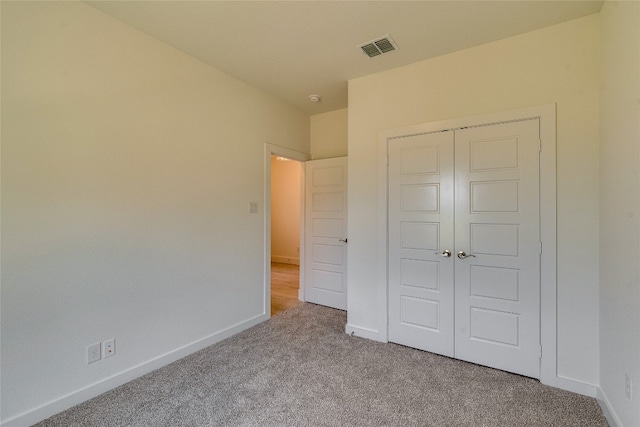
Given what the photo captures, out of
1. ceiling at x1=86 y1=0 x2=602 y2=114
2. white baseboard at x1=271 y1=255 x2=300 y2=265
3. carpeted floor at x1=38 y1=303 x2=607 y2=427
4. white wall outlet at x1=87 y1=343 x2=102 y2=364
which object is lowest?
carpeted floor at x1=38 y1=303 x2=607 y2=427

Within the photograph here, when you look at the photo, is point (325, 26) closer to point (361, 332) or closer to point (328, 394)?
point (328, 394)

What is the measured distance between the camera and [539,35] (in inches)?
85.5

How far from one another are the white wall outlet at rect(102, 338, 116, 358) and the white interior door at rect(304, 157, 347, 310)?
245 cm

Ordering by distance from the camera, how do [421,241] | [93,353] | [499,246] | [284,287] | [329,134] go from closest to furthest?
[93,353] → [499,246] → [421,241] → [329,134] → [284,287]

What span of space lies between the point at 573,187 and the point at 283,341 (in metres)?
2.81

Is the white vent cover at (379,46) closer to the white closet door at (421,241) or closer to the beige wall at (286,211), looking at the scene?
the white closet door at (421,241)

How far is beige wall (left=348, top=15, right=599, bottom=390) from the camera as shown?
2006 millimetres

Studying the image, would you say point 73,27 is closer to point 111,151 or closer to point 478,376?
point 111,151

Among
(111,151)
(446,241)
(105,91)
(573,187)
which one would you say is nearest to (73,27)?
(105,91)

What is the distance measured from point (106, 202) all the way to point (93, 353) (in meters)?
1.08

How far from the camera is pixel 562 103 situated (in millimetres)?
2094

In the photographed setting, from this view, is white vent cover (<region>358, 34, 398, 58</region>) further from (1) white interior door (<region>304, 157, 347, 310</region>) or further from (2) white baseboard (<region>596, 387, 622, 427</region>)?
(2) white baseboard (<region>596, 387, 622, 427</region>)

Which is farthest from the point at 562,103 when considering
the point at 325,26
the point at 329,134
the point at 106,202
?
the point at 106,202

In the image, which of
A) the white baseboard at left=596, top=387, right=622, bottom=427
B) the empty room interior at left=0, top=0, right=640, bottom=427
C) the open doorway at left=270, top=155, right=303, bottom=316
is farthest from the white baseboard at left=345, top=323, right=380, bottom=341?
the open doorway at left=270, top=155, right=303, bottom=316
